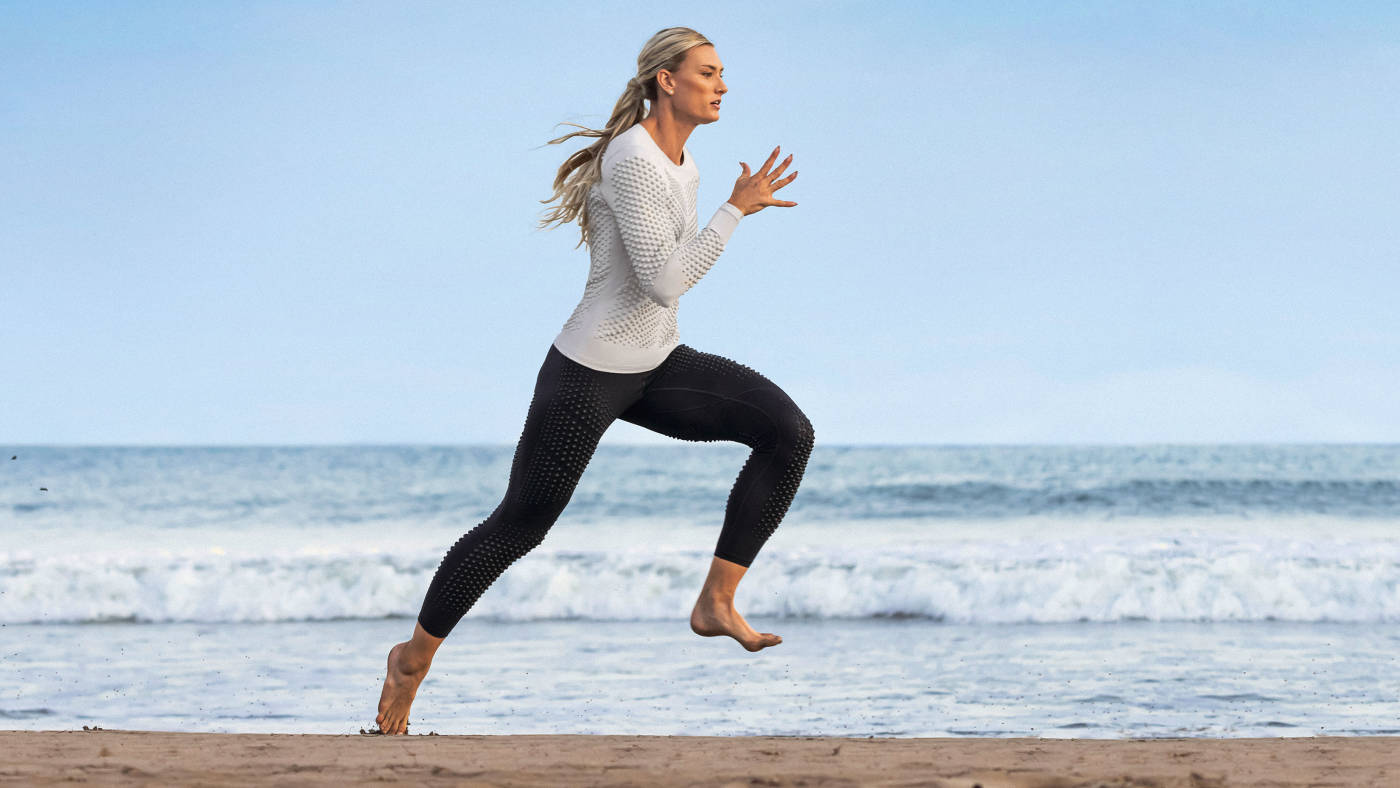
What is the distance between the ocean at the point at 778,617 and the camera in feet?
14.7

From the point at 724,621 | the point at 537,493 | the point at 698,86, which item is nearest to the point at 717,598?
the point at 724,621

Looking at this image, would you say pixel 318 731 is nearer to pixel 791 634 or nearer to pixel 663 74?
pixel 663 74

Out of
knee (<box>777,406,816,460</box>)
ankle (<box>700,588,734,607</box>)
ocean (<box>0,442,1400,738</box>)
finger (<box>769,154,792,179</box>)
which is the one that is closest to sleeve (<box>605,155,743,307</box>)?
finger (<box>769,154,792,179</box>)

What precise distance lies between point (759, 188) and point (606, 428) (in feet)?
2.23

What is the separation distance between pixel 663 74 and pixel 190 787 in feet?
6.29

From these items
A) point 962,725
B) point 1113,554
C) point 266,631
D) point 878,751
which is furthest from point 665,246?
point 1113,554

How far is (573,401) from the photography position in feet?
9.87

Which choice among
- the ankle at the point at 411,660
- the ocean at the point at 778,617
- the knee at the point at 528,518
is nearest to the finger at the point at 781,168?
the knee at the point at 528,518

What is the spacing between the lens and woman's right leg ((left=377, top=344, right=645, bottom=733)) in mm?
3012

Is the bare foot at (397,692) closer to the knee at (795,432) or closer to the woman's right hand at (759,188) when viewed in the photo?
the knee at (795,432)

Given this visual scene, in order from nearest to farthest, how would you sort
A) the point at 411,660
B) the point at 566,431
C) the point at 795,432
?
1. the point at 566,431
2. the point at 795,432
3. the point at 411,660

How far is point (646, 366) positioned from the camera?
10.1ft

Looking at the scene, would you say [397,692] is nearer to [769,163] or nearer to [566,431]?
[566,431]

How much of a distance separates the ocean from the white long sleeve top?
63.1 inches
